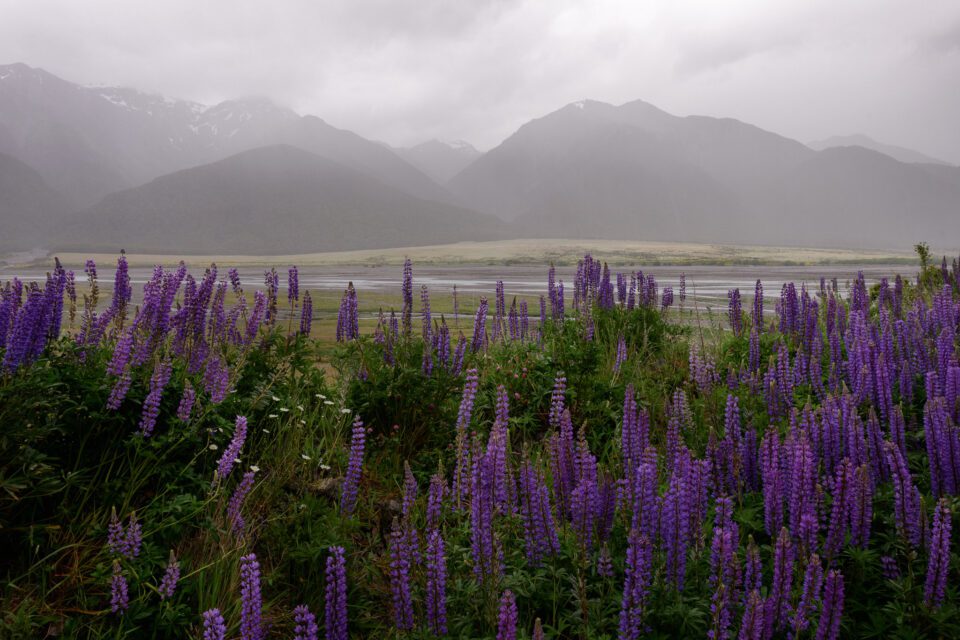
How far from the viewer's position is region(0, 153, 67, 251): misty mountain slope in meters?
164

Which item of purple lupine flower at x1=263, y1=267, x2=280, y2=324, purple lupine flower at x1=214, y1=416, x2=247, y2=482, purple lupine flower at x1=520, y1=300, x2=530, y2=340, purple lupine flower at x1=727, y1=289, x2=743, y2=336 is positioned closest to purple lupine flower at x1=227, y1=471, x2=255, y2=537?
purple lupine flower at x1=214, y1=416, x2=247, y2=482

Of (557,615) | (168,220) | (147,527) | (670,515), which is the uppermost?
(168,220)

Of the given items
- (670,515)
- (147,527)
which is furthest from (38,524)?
(670,515)

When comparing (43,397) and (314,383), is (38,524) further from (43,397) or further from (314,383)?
(314,383)

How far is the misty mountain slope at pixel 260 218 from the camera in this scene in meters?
153

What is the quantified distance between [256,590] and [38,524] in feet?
3.91

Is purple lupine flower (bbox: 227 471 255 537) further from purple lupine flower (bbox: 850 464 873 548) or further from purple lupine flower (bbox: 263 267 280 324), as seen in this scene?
purple lupine flower (bbox: 850 464 873 548)

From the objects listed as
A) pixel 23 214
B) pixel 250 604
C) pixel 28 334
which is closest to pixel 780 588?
pixel 250 604

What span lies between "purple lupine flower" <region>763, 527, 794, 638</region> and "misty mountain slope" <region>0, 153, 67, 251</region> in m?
186

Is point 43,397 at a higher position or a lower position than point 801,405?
higher

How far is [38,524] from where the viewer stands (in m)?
2.61

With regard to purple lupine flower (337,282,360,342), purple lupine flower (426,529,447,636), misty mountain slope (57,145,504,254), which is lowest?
purple lupine flower (426,529,447,636)

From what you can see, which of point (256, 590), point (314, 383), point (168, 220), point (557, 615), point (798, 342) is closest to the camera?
point (256, 590)

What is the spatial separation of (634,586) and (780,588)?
18.6 inches
